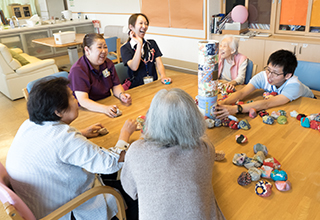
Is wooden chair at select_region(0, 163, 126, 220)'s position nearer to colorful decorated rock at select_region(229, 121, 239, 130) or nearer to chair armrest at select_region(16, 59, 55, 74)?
colorful decorated rock at select_region(229, 121, 239, 130)

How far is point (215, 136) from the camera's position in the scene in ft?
5.24

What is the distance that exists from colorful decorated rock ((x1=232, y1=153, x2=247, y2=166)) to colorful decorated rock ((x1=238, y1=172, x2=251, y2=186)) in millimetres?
93

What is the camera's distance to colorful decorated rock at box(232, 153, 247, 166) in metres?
1.30

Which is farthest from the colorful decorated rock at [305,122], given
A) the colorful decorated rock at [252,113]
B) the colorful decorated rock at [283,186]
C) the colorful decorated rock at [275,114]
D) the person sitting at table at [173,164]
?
the person sitting at table at [173,164]

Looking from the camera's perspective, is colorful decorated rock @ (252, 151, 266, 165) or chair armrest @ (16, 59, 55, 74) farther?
chair armrest @ (16, 59, 55, 74)

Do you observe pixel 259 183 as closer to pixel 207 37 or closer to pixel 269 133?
pixel 269 133

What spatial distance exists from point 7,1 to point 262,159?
9804 millimetres

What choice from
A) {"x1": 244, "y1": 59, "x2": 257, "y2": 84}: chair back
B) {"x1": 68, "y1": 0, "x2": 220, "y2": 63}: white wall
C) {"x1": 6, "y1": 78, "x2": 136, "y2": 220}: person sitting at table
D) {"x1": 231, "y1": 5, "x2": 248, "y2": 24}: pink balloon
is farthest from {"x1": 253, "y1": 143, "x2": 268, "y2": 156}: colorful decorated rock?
{"x1": 68, "y1": 0, "x2": 220, "y2": 63}: white wall

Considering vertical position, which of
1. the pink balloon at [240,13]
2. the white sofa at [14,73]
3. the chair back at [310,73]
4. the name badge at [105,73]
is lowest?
the white sofa at [14,73]

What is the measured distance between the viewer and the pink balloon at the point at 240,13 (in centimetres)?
439

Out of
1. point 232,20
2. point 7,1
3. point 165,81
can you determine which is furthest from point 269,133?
point 7,1

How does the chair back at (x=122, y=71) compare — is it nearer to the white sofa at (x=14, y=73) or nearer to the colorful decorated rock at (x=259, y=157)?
the colorful decorated rock at (x=259, y=157)

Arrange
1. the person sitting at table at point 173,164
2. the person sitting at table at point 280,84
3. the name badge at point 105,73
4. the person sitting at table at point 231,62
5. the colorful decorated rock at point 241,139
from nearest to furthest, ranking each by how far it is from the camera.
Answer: the person sitting at table at point 173,164 → the colorful decorated rock at point 241,139 → the person sitting at table at point 280,84 → the name badge at point 105,73 → the person sitting at table at point 231,62

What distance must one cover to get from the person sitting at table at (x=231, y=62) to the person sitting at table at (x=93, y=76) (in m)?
1.15
